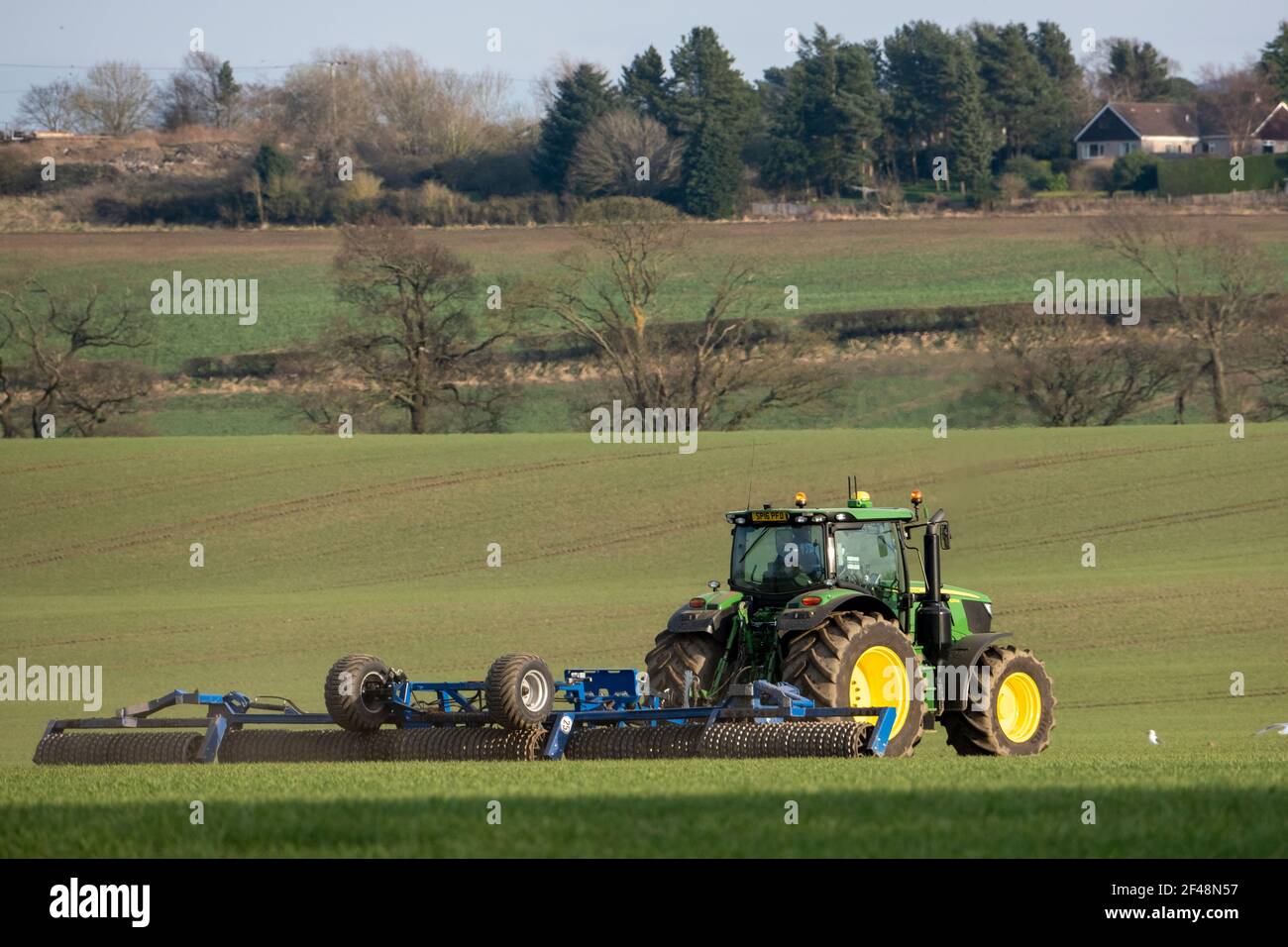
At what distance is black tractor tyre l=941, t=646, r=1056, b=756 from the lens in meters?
14.0

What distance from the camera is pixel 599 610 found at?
94.3ft

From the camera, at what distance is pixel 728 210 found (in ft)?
277

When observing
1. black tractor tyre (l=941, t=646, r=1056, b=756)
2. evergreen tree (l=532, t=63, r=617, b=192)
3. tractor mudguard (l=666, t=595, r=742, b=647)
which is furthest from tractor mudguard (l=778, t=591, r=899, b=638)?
evergreen tree (l=532, t=63, r=617, b=192)

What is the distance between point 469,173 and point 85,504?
51.8 m

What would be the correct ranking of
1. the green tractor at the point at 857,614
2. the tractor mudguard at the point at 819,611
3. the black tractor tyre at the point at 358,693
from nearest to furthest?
the tractor mudguard at the point at 819,611 < the green tractor at the point at 857,614 < the black tractor tyre at the point at 358,693

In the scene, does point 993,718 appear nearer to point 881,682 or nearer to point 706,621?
point 881,682

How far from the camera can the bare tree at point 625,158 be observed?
279 feet

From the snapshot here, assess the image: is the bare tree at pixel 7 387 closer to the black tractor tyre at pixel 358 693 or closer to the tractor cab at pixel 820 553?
the black tractor tyre at pixel 358 693

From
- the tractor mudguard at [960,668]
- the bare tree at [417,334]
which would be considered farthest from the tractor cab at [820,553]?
the bare tree at [417,334]

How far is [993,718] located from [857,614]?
1.72 m

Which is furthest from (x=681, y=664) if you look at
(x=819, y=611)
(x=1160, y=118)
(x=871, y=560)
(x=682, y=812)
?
(x=1160, y=118)

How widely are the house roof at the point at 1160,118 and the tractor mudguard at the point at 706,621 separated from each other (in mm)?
101908
